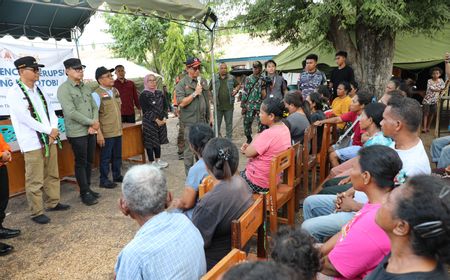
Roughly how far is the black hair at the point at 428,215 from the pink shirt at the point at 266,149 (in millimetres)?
2025

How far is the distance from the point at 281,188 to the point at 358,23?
455cm

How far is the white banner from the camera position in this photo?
5.45 metres

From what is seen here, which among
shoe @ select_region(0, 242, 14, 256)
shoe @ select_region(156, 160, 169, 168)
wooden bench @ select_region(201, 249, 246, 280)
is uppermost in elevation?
wooden bench @ select_region(201, 249, 246, 280)

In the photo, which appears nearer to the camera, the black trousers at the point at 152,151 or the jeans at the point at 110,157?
the jeans at the point at 110,157

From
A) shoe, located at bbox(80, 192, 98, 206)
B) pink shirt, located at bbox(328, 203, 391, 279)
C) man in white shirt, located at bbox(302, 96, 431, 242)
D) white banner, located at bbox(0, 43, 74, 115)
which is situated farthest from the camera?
white banner, located at bbox(0, 43, 74, 115)

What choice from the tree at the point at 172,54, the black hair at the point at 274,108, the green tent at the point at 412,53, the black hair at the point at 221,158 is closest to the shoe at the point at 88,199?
the black hair at the point at 274,108

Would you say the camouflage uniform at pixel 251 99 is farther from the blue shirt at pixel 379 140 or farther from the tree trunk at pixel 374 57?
the blue shirt at pixel 379 140

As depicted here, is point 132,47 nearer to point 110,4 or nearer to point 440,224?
point 110,4

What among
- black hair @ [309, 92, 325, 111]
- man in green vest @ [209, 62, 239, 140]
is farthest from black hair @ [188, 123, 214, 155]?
man in green vest @ [209, 62, 239, 140]

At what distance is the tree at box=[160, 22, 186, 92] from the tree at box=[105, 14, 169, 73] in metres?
0.92

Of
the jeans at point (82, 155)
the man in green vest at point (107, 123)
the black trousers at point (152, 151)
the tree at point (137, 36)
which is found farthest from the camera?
the tree at point (137, 36)

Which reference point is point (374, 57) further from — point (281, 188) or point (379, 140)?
point (281, 188)

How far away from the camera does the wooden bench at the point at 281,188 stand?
2.97 meters

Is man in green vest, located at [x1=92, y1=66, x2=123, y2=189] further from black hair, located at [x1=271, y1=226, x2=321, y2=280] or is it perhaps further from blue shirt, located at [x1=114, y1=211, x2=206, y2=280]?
black hair, located at [x1=271, y1=226, x2=321, y2=280]
